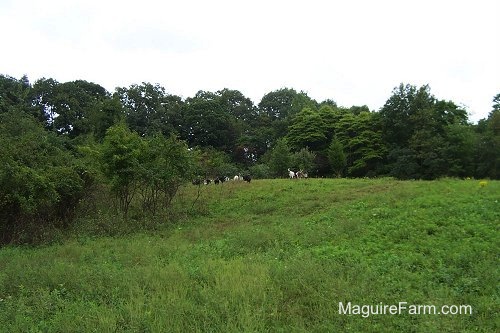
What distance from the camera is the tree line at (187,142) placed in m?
15.1

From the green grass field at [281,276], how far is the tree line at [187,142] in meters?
3.95

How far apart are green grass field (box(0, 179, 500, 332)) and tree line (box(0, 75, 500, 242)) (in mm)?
3946

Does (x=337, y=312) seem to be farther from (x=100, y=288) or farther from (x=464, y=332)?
(x=100, y=288)

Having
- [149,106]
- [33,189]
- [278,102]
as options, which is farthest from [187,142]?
[278,102]

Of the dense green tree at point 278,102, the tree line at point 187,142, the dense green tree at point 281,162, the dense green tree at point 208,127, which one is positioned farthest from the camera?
the dense green tree at point 278,102

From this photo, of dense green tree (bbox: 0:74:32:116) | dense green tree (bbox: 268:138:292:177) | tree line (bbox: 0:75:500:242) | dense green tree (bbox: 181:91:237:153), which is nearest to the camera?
tree line (bbox: 0:75:500:242)

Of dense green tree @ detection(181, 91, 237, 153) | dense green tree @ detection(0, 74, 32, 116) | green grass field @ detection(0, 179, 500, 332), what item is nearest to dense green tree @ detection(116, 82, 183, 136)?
dense green tree @ detection(181, 91, 237, 153)

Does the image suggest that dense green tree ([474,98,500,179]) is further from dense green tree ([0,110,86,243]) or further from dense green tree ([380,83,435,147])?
dense green tree ([0,110,86,243])

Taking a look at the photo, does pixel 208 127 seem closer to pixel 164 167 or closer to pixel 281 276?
pixel 164 167

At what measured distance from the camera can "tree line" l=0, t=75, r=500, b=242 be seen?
15.1 m

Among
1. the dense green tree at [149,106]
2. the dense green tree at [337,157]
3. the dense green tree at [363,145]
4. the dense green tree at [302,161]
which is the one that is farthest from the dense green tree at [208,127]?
the dense green tree at [302,161]

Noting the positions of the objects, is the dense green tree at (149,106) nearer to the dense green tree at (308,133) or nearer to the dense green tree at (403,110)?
the dense green tree at (308,133)

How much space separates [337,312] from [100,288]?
3.92 meters

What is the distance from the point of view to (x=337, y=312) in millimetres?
5156
